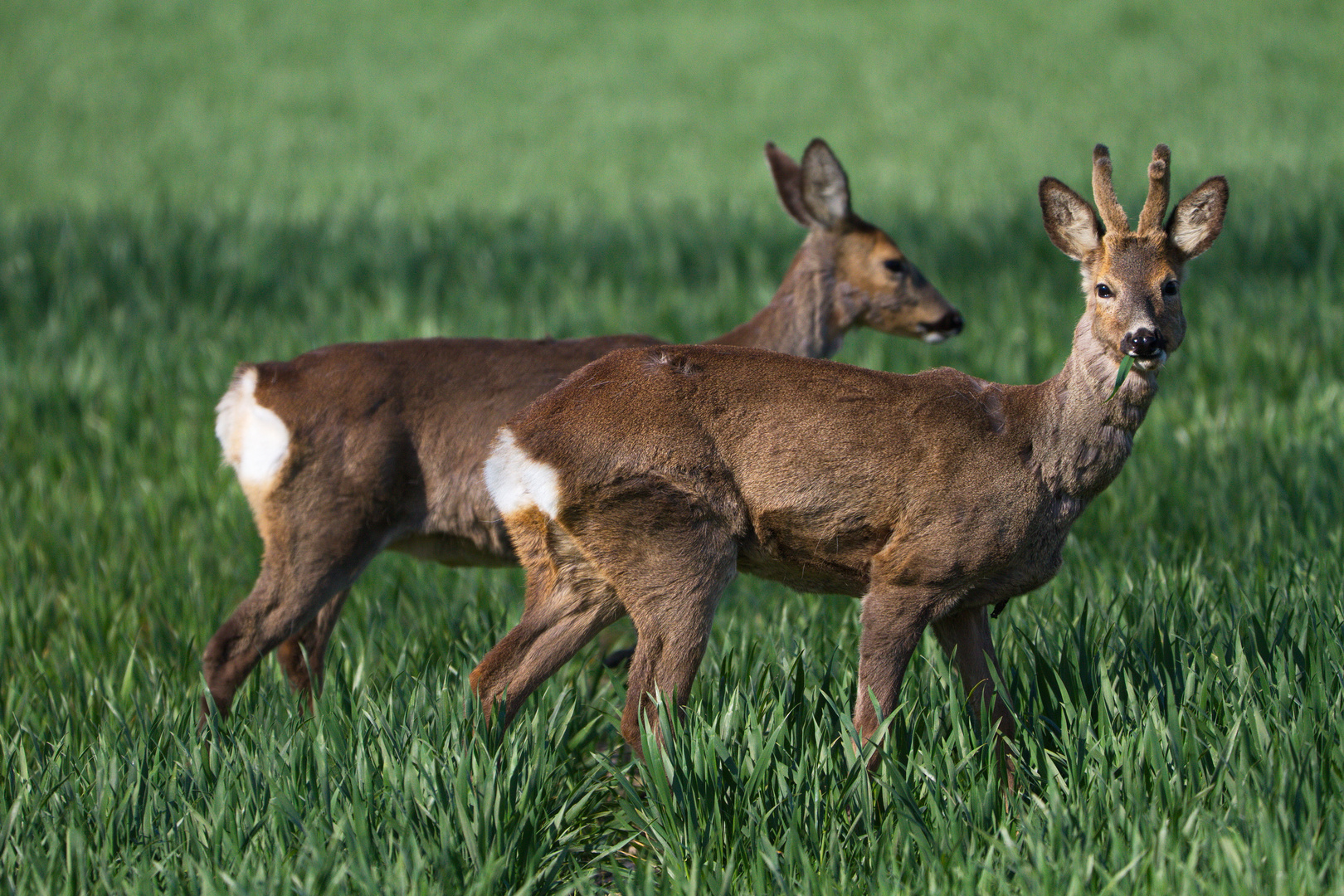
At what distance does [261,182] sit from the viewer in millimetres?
13945

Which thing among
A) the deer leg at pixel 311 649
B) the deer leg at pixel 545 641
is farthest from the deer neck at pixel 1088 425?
the deer leg at pixel 311 649

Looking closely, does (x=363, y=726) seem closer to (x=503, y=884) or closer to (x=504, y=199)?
(x=503, y=884)

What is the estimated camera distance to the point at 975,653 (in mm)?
3514

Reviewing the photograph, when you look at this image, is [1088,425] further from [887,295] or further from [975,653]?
[887,295]

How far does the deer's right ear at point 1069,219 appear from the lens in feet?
11.2

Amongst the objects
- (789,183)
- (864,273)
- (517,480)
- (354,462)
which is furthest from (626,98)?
(517,480)

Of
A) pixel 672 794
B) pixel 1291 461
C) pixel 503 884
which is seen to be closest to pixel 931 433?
pixel 672 794

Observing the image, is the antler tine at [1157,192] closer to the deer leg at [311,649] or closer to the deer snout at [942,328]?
the deer snout at [942,328]

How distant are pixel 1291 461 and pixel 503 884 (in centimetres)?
386

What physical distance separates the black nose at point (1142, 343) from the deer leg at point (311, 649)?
8.12 ft

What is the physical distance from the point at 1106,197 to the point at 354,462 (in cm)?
216

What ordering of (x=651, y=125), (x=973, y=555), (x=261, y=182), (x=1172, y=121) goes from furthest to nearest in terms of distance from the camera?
(x=651, y=125) < (x=1172, y=121) < (x=261, y=182) < (x=973, y=555)

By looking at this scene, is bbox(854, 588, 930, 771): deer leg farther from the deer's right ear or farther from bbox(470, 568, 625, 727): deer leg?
the deer's right ear

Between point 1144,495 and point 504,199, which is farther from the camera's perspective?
point 504,199
